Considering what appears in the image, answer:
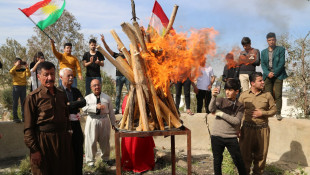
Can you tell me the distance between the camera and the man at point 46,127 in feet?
12.5

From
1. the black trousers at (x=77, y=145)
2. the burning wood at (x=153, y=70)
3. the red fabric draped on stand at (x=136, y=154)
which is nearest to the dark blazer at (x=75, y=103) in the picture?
the black trousers at (x=77, y=145)

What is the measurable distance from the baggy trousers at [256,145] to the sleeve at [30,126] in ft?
12.8

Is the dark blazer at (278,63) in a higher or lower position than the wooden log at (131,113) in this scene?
higher

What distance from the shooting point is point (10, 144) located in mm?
7660

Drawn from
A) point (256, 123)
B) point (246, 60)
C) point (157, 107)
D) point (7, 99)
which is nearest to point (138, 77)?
point (157, 107)

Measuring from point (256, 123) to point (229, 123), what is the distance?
0.92m

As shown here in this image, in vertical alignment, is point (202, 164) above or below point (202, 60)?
below

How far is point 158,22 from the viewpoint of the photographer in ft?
16.9

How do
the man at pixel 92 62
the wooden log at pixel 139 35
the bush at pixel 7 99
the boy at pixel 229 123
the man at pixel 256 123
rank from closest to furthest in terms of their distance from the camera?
the wooden log at pixel 139 35 → the boy at pixel 229 123 → the man at pixel 256 123 → the man at pixel 92 62 → the bush at pixel 7 99

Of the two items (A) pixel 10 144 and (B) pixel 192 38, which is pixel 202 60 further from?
(A) pixel 10 144

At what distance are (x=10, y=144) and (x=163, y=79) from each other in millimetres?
5847

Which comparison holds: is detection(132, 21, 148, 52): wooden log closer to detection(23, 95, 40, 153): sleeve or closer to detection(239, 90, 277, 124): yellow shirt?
detection(23, 95, 40, 153): sleeve

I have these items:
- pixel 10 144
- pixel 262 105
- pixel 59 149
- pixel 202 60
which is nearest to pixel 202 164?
pixel 262 105

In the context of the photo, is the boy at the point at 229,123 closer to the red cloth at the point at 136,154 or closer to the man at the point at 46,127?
the red cloth at the point at 136,154
